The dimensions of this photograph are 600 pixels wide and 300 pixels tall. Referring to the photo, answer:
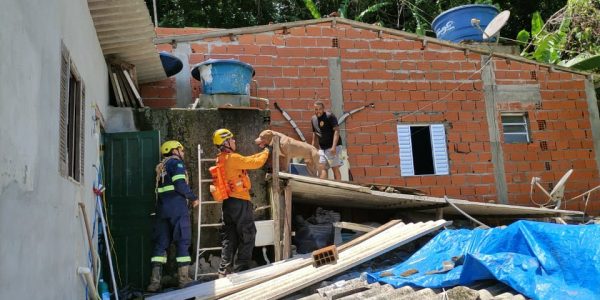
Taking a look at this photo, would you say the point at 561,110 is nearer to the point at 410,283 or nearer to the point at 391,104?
the point at 391,104

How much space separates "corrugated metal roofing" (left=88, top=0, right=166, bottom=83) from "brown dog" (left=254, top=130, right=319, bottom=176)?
2070 mm

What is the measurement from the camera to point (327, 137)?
902cm

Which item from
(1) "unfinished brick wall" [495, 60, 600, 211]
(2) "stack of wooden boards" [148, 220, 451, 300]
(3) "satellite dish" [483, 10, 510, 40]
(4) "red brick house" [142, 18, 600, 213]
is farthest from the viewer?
(1) "unfinished brick wall" [495, 60, 600, 211]

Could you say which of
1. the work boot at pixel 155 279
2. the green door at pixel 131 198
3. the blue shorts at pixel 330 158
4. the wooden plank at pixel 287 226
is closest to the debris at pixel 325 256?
the wooden plank at pixel 287 226

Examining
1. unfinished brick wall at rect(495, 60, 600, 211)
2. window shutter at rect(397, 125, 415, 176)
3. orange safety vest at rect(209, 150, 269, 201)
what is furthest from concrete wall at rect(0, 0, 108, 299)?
unfinished brick wall at rect(495, 60, 600, 211)

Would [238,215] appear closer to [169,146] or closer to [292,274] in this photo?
[292,274]

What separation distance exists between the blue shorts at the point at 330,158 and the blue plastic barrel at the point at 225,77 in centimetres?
163

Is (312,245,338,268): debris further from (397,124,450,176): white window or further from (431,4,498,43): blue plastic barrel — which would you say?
(431,4,498,43): blue plastic barrel

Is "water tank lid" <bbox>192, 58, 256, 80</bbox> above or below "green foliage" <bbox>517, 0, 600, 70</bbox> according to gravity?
below

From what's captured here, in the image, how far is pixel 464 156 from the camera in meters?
10.1

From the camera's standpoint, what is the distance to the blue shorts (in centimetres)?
877

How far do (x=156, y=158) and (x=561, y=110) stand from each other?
803 cm

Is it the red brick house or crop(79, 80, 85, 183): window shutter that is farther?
the red brick house

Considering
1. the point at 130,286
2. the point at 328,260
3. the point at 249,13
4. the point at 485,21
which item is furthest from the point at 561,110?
the point at 249,13
